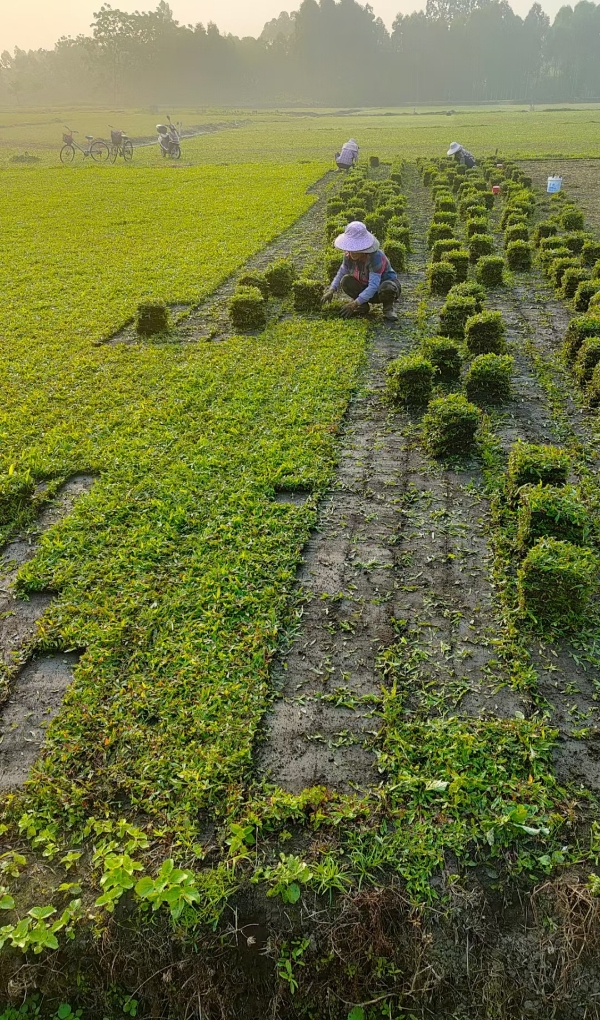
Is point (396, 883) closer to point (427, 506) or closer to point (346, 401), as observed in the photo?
point (427, 506)

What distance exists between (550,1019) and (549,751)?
125cm

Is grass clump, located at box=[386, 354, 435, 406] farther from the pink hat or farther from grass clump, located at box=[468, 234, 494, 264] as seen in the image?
grass clump, located at box=[468, 234, 494, 264]

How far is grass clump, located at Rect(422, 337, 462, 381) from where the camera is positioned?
7.96 m

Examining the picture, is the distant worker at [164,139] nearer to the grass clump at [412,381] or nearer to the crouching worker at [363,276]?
the crouching worker at [363,276]

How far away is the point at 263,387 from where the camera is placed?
800 cm

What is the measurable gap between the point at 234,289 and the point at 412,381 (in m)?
6.20

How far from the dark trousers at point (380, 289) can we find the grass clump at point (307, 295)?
17.8 inches

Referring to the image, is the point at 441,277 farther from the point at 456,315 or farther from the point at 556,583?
the point at 556,583

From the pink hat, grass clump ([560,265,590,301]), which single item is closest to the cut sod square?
the pink hat

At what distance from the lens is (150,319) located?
984 centimetres

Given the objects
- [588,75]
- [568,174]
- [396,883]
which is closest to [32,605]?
[396,883]

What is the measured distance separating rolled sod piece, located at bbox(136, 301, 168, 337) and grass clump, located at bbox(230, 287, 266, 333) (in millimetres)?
1114

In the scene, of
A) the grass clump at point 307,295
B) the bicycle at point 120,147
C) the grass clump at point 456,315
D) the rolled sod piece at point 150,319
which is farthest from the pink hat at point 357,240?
the bicycle at point 120,147

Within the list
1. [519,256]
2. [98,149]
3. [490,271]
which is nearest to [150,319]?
[490,271]
